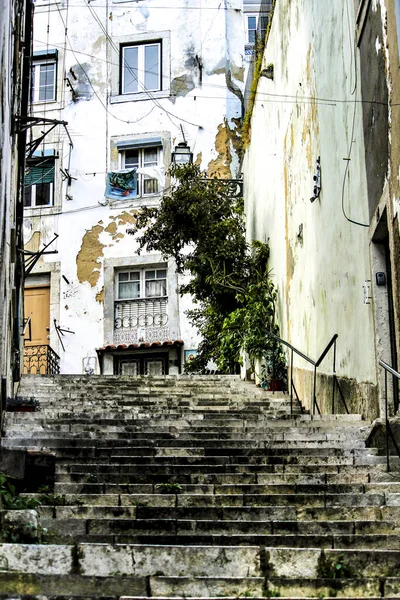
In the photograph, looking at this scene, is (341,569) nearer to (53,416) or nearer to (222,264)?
(53,416)

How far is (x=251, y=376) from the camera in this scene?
794 inches

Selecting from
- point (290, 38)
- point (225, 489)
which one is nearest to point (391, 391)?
point (225, 489)

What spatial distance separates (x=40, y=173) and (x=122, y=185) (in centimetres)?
238

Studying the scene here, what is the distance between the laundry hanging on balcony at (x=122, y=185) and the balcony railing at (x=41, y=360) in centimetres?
444

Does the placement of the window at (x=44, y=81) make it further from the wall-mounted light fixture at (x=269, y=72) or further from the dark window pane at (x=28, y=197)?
the wall-mounted light fixture at (x=269, y=72)

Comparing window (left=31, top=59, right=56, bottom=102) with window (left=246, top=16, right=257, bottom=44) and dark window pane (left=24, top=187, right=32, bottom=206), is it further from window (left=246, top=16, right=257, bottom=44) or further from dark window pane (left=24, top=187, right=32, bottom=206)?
window (left=246, top=16, right=257, bottom=44)

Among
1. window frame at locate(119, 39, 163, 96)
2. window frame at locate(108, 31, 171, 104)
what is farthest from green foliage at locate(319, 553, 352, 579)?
window frame at locate(119, 39, 163, 96)

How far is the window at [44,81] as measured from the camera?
27.2 metres

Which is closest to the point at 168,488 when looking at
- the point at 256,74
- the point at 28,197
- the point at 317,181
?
the point at 317,181

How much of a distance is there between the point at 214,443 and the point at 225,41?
18.8 m

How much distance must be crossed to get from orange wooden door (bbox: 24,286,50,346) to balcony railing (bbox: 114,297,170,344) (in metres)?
1.84

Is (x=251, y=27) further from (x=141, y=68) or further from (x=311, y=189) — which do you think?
(x=311, y=189)

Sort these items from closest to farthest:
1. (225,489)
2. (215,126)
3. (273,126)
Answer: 1. (225,489)
2. (273,126)
3. (215,126)

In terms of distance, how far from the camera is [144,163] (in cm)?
2606
